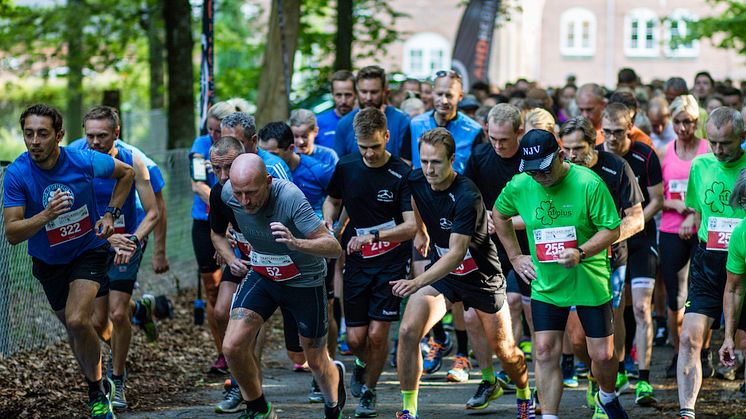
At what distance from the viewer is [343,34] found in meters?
18.8

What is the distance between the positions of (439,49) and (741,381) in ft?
144

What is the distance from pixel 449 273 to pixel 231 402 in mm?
2018

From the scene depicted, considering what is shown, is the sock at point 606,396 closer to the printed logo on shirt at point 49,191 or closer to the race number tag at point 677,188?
the race number tag at point 677,188

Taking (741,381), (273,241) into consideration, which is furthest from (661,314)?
(273,241)

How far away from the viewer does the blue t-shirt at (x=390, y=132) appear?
1048 cm

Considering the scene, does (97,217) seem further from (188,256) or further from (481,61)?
(481,61)

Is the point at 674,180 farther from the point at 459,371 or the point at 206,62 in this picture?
the point at 206,62

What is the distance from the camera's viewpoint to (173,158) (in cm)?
1438

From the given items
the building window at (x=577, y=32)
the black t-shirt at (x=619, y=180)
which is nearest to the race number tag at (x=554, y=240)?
the black t-shirt at (x=619, y=180)

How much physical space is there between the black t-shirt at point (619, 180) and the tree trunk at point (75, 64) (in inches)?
670

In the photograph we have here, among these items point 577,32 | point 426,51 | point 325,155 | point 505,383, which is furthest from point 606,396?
point 577,32

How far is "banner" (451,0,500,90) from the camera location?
21.5 meters

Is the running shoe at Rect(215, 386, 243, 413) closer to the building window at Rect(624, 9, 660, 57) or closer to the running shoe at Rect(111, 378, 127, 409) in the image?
the running shoe at Rect(111, 378, 127, 409)

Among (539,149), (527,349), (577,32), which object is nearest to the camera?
(539,149)
